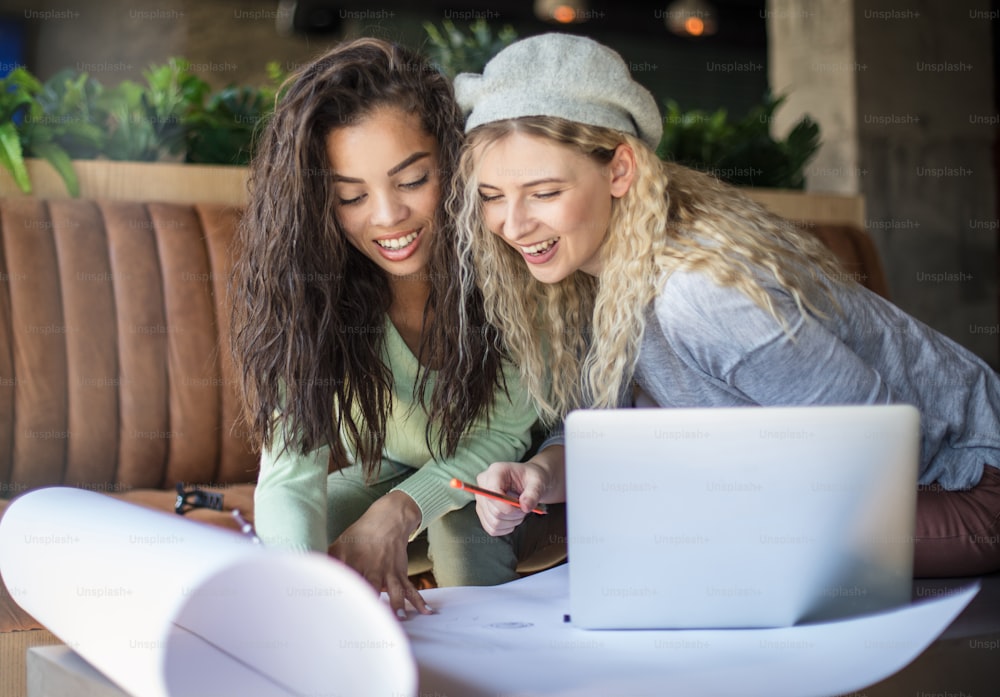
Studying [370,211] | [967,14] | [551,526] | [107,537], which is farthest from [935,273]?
[107,537]

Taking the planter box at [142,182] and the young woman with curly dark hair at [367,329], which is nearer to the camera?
the young woman with curly dark hair at [367,329]

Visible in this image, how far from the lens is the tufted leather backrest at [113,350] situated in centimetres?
227

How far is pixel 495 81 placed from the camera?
1.47 m

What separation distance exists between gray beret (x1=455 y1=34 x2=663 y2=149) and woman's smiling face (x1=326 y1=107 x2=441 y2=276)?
4.4 inches

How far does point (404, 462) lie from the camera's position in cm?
179

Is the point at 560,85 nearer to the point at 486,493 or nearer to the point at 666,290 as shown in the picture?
the point at 666,290

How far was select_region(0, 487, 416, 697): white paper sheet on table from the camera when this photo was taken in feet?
2.55

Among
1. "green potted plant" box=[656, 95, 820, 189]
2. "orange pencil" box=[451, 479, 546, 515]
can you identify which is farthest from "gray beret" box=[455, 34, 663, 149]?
"green potted plant" box=[656, 95, 820, 189]

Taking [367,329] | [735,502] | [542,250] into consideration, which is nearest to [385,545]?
[367,329]

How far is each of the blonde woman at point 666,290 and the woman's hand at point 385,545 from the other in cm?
13

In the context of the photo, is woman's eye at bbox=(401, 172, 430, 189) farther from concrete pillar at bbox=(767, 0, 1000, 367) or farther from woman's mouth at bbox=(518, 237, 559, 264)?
concrete pillar at bbox=(767, 0, 1000, 367)

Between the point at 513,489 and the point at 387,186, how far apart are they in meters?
0.47

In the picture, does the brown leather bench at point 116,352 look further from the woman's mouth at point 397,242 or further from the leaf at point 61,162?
the woman's mouth at point 397,242

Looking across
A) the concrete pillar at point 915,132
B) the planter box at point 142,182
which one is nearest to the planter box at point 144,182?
the planter box at point 142,182
